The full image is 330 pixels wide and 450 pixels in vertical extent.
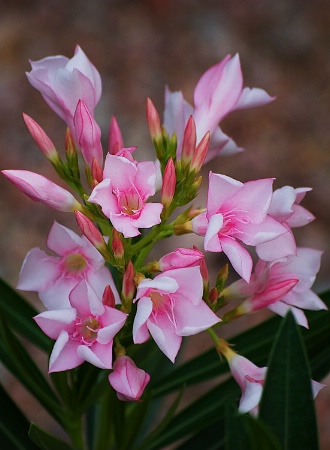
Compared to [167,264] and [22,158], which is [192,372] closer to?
[167,264]

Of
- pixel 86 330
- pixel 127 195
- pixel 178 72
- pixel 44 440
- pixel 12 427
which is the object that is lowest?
pixel 178 72

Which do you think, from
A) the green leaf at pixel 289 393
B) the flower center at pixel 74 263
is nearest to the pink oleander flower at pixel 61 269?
the flower center at pixel 74 263

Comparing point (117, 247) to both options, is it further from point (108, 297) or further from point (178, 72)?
point (178, 72)

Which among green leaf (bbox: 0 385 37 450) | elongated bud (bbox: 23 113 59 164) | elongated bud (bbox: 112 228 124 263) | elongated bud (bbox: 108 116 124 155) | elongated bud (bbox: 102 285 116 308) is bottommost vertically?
green leaf (bbox: 0 385 37 450)

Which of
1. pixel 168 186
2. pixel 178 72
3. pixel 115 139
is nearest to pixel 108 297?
pixel 168 186

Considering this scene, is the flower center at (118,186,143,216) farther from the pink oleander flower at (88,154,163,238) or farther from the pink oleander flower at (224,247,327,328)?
the pink oleander flower at (224,247,327,328)

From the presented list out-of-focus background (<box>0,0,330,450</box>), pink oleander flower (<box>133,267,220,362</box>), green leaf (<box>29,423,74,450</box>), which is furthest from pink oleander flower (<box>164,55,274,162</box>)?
out-of-focus background (<box>0,0,330,450</box>)

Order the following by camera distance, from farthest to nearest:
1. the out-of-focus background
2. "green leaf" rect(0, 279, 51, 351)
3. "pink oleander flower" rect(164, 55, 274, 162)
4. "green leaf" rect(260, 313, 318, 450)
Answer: the out-of-focus background
"green leaf" rect(0, 279, 51, 351)
"pink oleander flower" rect(164, 55, 274, 162)
"green leaf" rect(260, 313, 318, 450)

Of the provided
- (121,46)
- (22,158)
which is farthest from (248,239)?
(121,46)
